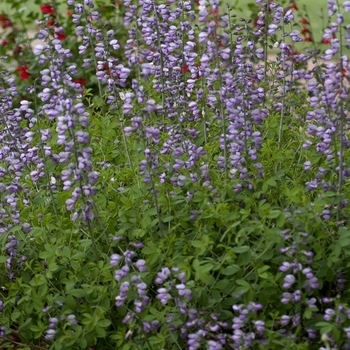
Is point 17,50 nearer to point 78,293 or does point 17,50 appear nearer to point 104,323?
point 78,293

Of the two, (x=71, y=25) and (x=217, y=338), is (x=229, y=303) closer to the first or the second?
(x=217, y=338)

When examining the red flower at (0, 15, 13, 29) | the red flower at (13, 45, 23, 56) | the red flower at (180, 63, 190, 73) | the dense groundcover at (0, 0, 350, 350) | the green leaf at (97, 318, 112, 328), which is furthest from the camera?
the red flower at (0, 15, 13, 29)

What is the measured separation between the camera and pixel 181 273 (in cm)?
327

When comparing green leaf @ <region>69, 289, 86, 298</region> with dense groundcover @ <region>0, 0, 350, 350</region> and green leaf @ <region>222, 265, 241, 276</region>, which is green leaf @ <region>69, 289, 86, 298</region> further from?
green leaf @ <region>222, 265, 241, 276</region>

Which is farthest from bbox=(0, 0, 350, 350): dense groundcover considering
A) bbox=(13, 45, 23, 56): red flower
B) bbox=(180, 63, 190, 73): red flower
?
bbox=(13, 45, 23, 56): red flower

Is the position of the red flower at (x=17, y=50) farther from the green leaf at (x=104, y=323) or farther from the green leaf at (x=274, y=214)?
the green leaf at (x=274, y=214)

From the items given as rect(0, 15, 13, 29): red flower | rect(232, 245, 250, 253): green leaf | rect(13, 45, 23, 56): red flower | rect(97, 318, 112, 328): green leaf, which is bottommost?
rect(13, 45, 23, 56): red flower

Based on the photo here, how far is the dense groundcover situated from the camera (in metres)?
3.34

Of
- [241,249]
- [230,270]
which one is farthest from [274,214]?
[230,270]

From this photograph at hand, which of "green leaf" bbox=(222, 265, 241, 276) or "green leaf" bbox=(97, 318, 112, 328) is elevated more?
"green leaf" bbox=(222, 265, 241, 276)

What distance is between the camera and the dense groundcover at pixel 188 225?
3.34m

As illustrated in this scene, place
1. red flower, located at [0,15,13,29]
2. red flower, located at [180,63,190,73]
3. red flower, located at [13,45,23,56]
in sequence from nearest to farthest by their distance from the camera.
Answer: red flower, located at [180,63,190,73]
red flower, located at [13,45,23,56]
red flower, located at [0,15,13,29]

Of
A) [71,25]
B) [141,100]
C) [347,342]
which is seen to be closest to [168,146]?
[141,100]

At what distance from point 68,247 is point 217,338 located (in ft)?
2.98
